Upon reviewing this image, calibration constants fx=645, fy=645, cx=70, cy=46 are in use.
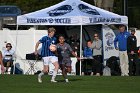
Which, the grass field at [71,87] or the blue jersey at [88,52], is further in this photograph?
the blue jersey at [88,52]

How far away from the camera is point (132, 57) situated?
29156 mm

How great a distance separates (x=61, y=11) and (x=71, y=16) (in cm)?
96

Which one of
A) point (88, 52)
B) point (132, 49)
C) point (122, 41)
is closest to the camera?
point (122, 41)

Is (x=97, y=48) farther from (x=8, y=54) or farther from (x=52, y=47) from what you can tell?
(x=52, y=47)

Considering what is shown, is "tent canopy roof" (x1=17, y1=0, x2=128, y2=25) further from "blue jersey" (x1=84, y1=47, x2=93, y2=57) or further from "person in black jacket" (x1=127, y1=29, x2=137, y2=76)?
"person in black jacket" (x1=127, y1=29, x2=137, y2=76)

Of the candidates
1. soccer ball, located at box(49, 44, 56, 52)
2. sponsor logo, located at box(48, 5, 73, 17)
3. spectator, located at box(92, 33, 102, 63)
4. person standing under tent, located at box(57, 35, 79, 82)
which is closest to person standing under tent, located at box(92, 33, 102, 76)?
spectator, located at box(92, 33, 102, 63)

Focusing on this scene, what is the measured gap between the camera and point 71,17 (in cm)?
2941

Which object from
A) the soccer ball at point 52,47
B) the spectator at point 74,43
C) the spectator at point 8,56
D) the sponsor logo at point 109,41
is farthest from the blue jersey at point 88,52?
the soccer ball at point 52,47

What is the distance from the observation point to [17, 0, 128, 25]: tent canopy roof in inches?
1160

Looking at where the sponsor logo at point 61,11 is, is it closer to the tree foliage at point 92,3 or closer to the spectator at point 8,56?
the spectator at point 8,56

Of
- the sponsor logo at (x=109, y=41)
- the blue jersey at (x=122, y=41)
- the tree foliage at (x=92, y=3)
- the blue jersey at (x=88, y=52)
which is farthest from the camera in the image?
the tree foliage at (x=92, y=3)

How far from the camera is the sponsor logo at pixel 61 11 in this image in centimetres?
3011

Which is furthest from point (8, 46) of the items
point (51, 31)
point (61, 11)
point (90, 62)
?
point (51, 31)

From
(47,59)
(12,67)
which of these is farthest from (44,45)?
(12,67)
